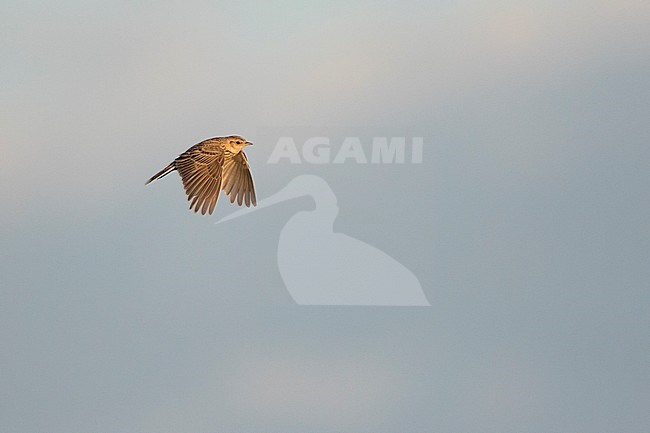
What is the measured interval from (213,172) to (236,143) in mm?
462

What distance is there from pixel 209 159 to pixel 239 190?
434 mm

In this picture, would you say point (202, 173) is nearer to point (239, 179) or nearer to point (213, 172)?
point (213, 172)

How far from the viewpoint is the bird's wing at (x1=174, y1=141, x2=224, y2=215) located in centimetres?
889

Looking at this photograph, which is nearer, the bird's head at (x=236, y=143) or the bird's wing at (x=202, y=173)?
the bird's wing at (x=202, y=173)

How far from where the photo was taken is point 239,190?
950cm

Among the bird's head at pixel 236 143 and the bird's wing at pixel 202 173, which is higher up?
the bird's head at pixel 236 143

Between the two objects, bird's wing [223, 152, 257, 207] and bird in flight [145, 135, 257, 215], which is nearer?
bird in flight [145, 135, 257, 215]

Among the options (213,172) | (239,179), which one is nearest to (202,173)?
(213,172)

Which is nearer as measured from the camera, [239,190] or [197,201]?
[197,201]

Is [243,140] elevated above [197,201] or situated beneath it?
elevated above

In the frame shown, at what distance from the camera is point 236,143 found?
948 cm

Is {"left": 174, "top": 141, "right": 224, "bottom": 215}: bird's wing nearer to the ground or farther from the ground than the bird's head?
nearer to the ground

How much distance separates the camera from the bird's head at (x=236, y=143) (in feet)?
31.0

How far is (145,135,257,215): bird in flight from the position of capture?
29.3 feet
